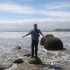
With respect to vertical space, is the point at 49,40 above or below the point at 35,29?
below

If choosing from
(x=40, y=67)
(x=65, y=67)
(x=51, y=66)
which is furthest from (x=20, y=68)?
(x=65, y=67)

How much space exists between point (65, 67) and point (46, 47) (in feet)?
23.8

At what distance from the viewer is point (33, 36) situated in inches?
399

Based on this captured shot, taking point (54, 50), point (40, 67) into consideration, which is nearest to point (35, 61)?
point (40, 67)

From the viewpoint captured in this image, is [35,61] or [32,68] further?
[35,61]

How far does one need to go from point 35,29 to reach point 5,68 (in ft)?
9.62

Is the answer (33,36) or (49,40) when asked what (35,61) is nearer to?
(33,36)

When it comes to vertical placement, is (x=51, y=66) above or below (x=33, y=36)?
below

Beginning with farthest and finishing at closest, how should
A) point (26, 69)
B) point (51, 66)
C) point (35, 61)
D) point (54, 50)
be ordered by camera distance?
point (54, 50) < point (35, 61) < point (51, 66) < point (26, 69)

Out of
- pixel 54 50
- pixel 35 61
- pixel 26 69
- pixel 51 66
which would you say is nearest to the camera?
pixel 26 69

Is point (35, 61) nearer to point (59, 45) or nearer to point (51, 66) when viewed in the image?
point (51, 66)

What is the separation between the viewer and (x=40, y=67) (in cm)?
905

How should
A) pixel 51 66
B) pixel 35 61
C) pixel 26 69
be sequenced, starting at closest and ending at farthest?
pixel 26 69 < pixel 51 66 < pixel 35 61

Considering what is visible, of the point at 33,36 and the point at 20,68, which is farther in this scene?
the point at 33,36
